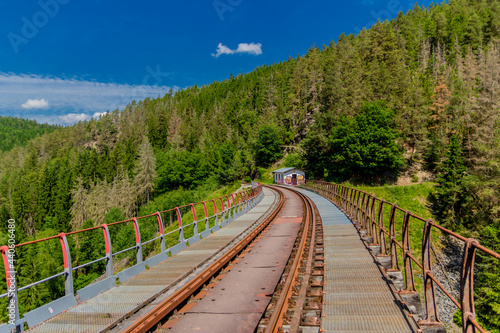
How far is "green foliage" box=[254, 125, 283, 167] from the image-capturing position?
7681cm

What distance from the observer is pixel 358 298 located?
5297 millimetres

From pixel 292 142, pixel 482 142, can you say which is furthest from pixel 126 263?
pixel 292 142

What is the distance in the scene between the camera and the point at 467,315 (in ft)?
9.44

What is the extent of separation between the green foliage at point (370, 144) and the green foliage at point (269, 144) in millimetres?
25802

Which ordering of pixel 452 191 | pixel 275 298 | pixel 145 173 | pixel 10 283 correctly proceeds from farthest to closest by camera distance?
pixel 145 173 → pixel 452 191 → pixel 275 298 → pixel 10 283

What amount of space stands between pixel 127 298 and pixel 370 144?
4707 cm

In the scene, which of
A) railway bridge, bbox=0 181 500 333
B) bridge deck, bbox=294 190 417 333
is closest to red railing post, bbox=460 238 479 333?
railway bridge, bbox=0 181 500 333

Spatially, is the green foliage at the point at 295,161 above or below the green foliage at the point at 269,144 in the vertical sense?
below

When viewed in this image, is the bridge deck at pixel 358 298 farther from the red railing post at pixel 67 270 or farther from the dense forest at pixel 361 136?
the dense forest at pixel 361 136

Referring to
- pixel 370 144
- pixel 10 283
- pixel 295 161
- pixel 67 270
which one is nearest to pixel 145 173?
pixel 295 161

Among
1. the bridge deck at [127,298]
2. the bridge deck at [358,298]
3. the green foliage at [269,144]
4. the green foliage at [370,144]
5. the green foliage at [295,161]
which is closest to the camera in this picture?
the bridge deck at [358,298]

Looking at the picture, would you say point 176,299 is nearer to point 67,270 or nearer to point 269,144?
point 67,270

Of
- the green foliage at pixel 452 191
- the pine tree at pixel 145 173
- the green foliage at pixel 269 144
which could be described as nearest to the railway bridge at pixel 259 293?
the green foliage at pixel 452 191

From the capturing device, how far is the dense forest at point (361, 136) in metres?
38.0
